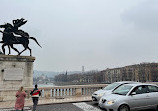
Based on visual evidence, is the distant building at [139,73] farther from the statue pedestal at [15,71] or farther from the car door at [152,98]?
the statue pedestal at [15,71]

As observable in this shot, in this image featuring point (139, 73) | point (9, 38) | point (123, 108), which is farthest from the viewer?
point (139, 73)

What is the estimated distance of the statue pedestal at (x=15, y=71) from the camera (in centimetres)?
1279

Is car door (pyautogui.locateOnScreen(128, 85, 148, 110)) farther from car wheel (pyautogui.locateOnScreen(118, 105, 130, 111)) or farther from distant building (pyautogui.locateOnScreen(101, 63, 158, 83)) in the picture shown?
distant building (pyautogui.locateOnScreen(101, 63, 158, 83))

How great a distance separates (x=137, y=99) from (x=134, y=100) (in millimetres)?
196

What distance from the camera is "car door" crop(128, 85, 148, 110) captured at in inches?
288

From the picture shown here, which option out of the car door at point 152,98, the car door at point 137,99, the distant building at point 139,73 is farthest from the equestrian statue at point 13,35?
the distant building at point 139,73

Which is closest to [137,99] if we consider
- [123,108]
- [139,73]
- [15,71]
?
[123,108]

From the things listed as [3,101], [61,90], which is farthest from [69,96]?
[3,101]

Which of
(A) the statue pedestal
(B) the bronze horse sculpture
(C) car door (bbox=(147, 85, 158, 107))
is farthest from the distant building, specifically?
(B) the bronze horse sculpture

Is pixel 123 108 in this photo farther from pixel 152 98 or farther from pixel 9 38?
pixel 9 38

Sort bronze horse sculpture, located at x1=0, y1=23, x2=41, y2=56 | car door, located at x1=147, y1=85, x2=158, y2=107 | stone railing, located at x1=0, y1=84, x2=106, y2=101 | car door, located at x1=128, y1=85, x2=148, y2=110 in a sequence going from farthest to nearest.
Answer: bronze horse sculpture, located at x1=0, y1=23, x2=41, y2=56 → stone railing, located at x1=0, y1=84, x2=106, y2=101 → car door, located at x1=147, y1=85, x2=158, y2=107 → car door, located at x1=128, y1=85, x2=148, y2=110

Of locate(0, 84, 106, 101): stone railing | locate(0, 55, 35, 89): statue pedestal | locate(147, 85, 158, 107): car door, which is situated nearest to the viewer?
locate(147, 85, 158, 107): car door

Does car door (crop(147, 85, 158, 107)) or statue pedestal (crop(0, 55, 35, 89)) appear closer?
car door (crop(147, 85, 158, 107))

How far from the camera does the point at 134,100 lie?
24.2 feet
